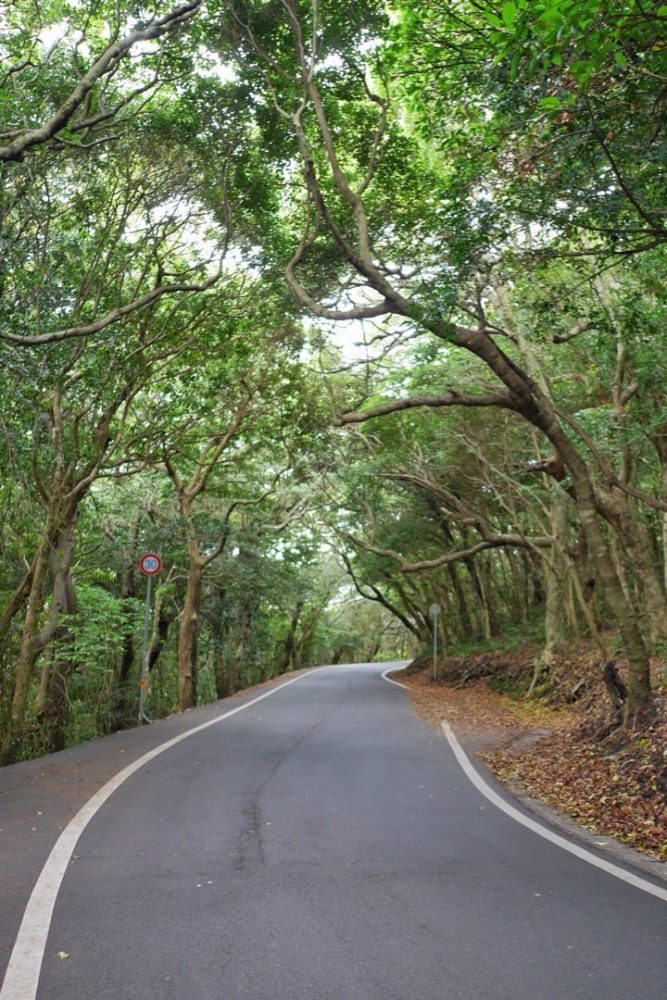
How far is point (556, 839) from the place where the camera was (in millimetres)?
6801

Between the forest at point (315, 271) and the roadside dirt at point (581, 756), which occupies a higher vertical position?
the forest at point (315, 271)

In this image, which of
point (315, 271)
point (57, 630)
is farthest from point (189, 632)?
point (315, 271)

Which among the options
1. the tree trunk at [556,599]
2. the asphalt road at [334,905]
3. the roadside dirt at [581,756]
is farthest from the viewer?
the tree trunk at [556,599]

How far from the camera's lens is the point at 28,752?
13.0 metres

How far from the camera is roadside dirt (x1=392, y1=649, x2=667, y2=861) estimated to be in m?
7.57

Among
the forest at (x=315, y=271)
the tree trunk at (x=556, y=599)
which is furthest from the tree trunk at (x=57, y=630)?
the tree trunk at (x=556, y=599)

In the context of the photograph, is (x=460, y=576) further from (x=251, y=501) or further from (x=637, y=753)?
(x=637, y=753)

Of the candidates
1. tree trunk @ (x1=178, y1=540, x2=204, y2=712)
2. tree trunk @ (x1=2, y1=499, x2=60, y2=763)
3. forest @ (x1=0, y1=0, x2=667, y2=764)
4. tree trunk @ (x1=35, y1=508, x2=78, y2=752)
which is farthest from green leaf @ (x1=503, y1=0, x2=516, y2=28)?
tree trunk @ (x1=178, y1=540, x2=204, y2=712)

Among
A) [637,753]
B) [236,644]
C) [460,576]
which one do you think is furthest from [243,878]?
[460,576]

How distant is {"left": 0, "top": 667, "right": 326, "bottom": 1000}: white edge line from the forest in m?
4.28

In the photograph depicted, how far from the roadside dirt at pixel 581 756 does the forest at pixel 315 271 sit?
0.75 meters

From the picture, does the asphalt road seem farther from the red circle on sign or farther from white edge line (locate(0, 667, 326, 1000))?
the red circle on sign

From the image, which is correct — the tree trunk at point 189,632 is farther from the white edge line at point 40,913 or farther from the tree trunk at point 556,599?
the white edge line at point 40,913

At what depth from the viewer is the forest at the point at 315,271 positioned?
8.02 meters
